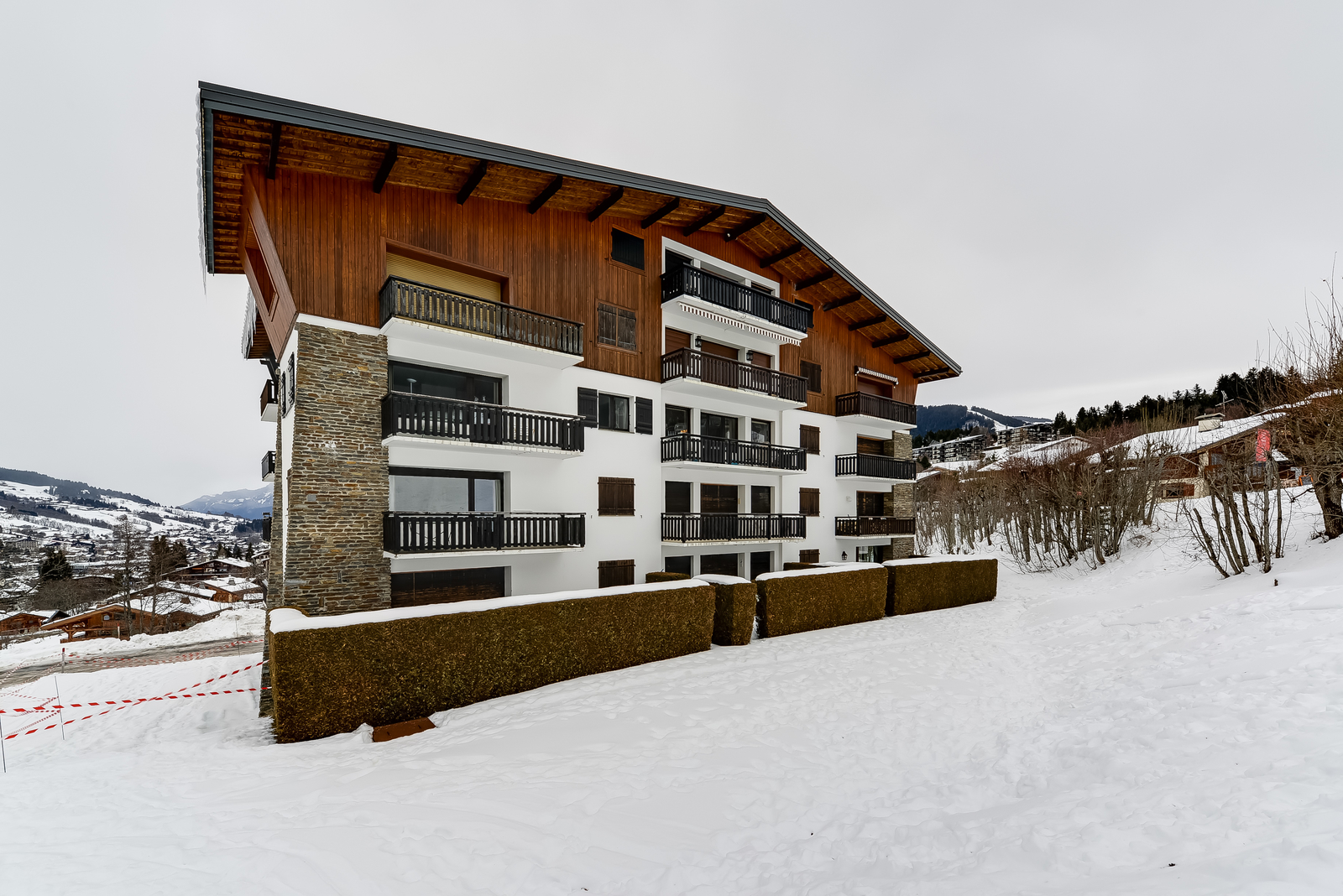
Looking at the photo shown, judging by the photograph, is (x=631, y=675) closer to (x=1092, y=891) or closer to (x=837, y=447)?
(x=1092, y=891)

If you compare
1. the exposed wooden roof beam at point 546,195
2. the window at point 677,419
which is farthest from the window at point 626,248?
the window at point 677,419

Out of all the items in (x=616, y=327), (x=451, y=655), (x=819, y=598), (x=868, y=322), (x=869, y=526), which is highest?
(x=868, y=322)

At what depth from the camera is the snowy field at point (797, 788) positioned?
4.59 metres

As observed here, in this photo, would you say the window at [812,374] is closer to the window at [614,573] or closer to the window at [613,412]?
Answer: the window at [613,412]

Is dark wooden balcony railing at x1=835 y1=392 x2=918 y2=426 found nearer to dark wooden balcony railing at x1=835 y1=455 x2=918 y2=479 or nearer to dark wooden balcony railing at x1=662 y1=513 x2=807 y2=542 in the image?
dark wooden balcony railing at x1=835 y1=455 x2=918 y2=479

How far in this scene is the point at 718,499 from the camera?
22.3 metres

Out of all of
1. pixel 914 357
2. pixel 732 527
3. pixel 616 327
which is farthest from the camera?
pixel 914 357

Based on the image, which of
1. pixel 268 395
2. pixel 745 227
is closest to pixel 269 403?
pixel 268 395

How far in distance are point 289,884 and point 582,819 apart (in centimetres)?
269

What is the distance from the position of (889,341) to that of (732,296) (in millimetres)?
12095

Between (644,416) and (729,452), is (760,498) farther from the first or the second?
(644,416)

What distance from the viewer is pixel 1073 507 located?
26.4 metres

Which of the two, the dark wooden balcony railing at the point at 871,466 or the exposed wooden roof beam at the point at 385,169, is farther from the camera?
the dark wooden balcony railing at the point at 871,466

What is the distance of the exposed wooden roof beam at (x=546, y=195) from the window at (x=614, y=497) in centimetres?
871
